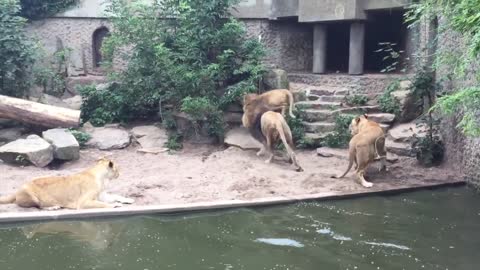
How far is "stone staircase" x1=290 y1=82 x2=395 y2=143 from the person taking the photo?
12.8 metres

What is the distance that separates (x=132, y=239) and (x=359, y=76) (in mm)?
9467

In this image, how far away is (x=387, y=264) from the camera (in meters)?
6.16

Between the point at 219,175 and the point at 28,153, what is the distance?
3.48 metres

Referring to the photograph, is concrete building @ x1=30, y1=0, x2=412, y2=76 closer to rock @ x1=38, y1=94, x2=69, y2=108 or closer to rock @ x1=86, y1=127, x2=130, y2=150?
rock @ x1=38, y1=94, x2=69, y2=108

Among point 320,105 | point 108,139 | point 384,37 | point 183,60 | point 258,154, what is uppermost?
point 384,37

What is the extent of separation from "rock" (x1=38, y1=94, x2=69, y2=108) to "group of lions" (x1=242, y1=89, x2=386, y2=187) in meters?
4.64

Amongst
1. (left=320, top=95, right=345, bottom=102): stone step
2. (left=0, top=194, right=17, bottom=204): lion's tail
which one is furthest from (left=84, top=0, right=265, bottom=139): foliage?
(left=0, top=194, right=17, bottom=204): lion's tail

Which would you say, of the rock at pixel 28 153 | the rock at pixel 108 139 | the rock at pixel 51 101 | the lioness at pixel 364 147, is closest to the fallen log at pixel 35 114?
the rock at pixel 108 139

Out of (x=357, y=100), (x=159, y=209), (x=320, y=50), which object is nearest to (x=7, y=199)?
(x=159, y=209)

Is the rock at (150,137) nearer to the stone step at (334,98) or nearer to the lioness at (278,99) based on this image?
the lioness at (278,99)

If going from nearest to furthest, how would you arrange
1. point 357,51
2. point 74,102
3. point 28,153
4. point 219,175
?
point 219,175 < point 28,153 < point 74,102 < point 357,51

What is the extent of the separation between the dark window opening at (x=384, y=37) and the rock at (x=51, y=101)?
836 cm

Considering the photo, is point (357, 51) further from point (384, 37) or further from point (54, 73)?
point (54, 73)

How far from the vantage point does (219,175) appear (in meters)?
10.2
